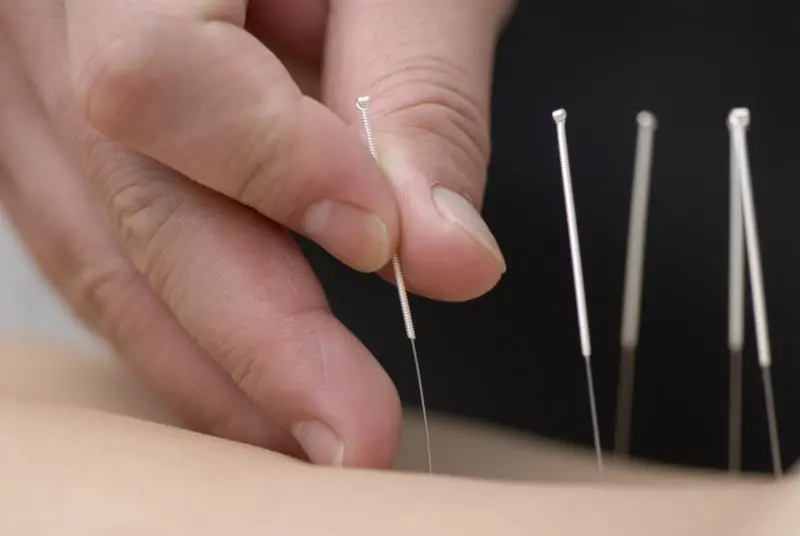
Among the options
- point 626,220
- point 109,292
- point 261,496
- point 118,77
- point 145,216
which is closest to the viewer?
point 261,496

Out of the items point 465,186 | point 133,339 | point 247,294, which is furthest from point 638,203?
point 133,339

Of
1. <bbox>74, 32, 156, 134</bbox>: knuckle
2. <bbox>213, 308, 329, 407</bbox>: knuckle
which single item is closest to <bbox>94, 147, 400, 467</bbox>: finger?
<bbox>213, 308, 329, 407</bbox>: knuckle

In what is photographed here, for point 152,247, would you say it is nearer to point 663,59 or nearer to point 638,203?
point 638,203

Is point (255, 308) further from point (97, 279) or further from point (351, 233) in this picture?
point (97, 279)

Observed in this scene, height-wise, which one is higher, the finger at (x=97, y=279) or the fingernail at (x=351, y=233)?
the fingernail at (x=351, y=233)

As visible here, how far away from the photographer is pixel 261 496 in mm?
465

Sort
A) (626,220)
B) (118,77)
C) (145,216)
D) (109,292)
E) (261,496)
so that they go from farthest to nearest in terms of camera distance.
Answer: (626,220) < (109,292) < (145,216) < (118,77) < (261,496)

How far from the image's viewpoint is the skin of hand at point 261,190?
605mm

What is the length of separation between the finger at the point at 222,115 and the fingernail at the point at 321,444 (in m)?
0.11

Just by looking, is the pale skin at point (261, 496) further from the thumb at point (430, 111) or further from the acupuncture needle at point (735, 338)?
the acupuncture needle at point (735, 338)

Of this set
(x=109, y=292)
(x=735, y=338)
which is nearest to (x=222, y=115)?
(x=109, y=292)

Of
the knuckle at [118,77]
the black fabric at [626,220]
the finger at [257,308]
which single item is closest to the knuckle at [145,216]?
the finger at [257,308]

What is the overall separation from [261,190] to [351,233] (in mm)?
67

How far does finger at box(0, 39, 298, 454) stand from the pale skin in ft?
0.46
